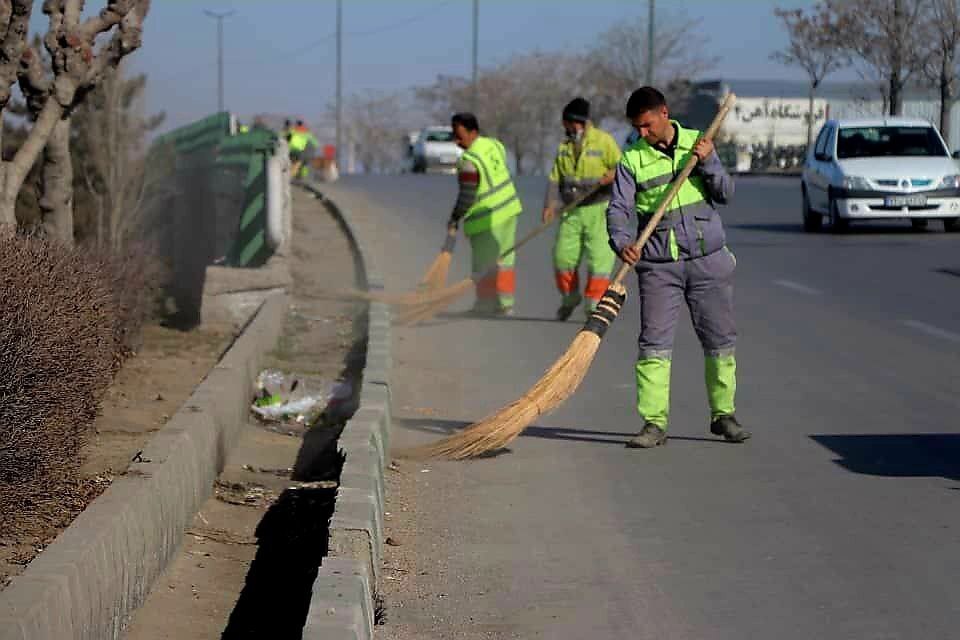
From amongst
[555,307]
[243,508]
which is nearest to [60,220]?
[555,307]

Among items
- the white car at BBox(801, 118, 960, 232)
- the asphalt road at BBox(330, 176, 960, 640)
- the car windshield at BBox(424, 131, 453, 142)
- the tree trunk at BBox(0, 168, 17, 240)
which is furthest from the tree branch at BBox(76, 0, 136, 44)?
the car windshield at BBox(424, 131, 453, 142)

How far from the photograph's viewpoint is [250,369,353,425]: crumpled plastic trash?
10.1 meters

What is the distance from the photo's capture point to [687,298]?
27.2ft

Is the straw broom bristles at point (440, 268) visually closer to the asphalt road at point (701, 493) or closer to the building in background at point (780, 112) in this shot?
the asphalt road at point (701, 493)

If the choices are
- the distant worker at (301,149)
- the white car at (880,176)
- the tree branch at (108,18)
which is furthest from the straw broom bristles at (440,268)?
the distant worker at (301,149)

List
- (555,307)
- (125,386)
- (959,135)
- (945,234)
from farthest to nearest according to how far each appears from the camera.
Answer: (959,135), (945,234), (555,307), (125,386)

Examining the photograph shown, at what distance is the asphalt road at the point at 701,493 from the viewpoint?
5422 mm

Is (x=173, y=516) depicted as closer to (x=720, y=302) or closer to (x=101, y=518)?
(x=101, y=518)

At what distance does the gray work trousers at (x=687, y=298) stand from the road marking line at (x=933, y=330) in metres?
4.54

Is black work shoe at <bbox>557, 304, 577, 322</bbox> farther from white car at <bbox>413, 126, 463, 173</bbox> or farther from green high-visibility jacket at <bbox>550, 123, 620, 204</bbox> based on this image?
white car at <bbox>413, 126, 463, 173</bbox>

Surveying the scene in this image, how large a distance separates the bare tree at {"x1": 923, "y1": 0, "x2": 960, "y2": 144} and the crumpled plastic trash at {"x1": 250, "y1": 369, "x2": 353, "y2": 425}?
2441cm

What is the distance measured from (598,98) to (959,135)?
143 ft

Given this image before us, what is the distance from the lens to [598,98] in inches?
3342

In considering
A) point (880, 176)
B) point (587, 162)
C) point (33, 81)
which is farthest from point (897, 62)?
point (33, 81)
